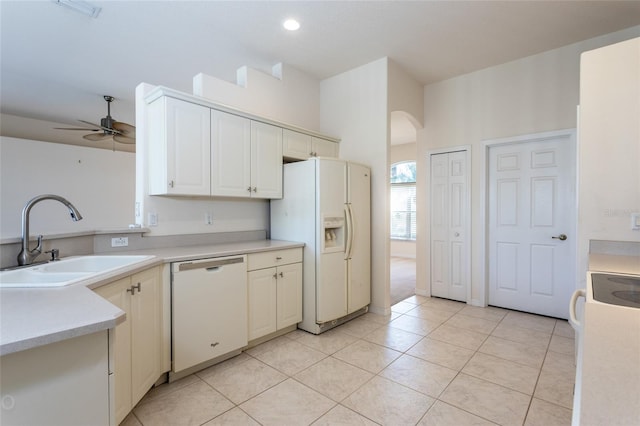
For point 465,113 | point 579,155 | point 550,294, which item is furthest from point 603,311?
point 465,113

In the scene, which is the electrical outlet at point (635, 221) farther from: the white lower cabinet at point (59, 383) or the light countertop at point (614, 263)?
the white lower cabinet at point (59, 383)

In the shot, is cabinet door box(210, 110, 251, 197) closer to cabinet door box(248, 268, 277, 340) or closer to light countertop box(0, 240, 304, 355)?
cabinet door box(248, 268, 277, 340)

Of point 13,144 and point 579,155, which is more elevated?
point 13,144

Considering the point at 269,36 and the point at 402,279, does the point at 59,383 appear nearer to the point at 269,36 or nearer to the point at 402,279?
the point at 269,36

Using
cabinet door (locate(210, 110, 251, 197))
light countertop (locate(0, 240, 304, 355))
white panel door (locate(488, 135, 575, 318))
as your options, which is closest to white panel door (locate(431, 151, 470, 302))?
white panel door (locate(488, 135, 575, 318))

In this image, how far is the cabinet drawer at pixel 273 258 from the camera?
2.72m

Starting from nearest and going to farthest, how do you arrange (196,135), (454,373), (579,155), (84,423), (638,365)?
(638,365)
(84,423)
(579,155)
(454,373)
(196,135)

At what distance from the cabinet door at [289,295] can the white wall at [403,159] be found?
5.37m

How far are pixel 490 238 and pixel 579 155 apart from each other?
1.99m

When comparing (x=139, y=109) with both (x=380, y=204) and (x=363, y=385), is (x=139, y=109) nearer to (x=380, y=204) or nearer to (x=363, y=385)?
(x=380, y=204)

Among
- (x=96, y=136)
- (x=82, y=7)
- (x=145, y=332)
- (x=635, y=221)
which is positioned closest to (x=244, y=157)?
(x=145, y=332)

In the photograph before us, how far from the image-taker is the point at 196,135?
2643mm

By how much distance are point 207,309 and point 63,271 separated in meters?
0.96

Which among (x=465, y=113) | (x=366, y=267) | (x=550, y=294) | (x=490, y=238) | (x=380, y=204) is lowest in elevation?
(x=550, y=294)
